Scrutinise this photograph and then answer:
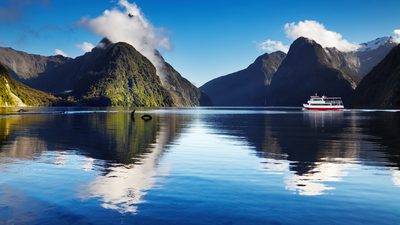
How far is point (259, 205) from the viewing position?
19219 millimetres

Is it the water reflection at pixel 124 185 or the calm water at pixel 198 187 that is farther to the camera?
the water reflection at pixel 124 185

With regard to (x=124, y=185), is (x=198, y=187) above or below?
below

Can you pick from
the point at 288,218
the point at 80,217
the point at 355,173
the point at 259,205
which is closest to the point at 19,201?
the point at 80,217

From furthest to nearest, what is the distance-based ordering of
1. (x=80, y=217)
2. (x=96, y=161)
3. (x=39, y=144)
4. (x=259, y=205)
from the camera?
1. (x=39, y=144)
2. (x=96, y=161)
3. (x=259, y=205)
4. (x=80, y=217)

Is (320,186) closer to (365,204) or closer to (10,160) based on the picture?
(365,204)

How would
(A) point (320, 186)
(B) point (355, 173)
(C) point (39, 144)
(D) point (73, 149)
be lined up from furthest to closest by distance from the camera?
1. (C) point (39, 144)
2. (D) point (73, 149)
3. (B) point (355, 173)
4. (A) point (320, 186)

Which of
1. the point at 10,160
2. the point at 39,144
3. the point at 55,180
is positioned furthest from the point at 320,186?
the point at 39,144

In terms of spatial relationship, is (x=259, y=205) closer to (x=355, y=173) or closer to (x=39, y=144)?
(x=355, y=173)

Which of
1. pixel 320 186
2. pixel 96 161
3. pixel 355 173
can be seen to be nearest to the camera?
pixel 320 186

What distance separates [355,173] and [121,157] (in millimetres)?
20999

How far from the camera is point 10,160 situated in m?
34.0

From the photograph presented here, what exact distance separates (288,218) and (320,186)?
7.93m

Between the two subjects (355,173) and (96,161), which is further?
(96,161)

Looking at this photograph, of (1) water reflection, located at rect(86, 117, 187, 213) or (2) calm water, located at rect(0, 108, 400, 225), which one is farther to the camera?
(1) water reflection, located at rect(86, 117, 187, 213)
